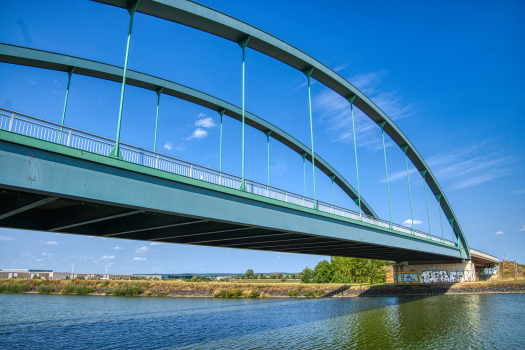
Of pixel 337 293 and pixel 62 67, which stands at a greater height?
pixel 62 67

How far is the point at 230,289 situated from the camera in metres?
51.4

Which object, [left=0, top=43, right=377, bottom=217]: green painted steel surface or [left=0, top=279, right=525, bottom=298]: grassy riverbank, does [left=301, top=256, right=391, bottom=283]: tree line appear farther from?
[left=0, top=43, right=377, bottom=217]: green painted steel surface

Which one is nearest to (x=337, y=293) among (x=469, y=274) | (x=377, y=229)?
(x=469, y=274)

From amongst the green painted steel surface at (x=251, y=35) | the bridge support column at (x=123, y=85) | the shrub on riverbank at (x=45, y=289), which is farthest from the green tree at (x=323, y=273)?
the bridge support column at (x=123, y=85)

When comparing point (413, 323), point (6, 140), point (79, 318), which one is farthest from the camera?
point (79, 318)

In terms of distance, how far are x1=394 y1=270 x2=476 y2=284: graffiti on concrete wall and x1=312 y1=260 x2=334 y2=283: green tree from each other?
1535 centimetres

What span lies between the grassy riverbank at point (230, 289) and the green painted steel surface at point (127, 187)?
36.2 m

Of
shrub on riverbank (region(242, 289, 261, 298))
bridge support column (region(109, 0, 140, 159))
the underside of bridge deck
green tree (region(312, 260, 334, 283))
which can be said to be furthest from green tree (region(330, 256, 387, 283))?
bridge support column (region(109, 0, 140, 159))

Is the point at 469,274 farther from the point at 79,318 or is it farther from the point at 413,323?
the point at 79,318

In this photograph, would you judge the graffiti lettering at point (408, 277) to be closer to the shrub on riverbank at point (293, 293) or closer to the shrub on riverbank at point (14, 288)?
the shrub on riverbank at point (293, 293)

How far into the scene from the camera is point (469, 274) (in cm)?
4712

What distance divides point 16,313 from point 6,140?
28275 mm

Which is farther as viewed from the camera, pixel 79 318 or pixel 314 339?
pixel 79 318

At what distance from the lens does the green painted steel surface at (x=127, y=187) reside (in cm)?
818
